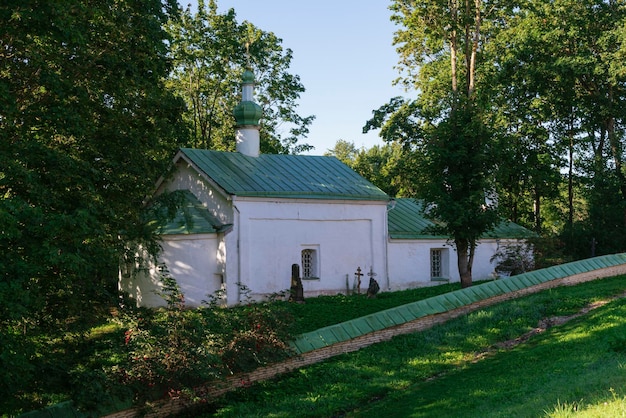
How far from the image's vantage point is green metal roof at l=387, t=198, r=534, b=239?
2855 cm

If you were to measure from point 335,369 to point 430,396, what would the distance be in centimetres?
265

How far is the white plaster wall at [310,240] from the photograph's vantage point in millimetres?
24203

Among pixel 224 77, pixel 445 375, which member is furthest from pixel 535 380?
pixel 224 77

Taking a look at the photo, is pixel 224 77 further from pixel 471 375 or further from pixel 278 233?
pixel 471 375

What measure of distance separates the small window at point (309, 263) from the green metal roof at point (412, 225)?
12.2 ft

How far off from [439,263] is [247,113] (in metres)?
10.7

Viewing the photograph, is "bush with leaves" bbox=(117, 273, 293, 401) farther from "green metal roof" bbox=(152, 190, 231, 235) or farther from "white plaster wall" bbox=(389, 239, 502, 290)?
"white plaster wall" bbox=(389, 239, 502, 290)

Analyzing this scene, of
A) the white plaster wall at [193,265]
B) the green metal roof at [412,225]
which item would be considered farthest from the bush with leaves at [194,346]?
the green metal roof at [412,225]

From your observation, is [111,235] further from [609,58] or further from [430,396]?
[609,58]

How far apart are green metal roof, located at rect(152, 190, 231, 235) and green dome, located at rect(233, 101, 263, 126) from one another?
465 centimetres

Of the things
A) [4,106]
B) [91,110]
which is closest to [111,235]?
[91,110]

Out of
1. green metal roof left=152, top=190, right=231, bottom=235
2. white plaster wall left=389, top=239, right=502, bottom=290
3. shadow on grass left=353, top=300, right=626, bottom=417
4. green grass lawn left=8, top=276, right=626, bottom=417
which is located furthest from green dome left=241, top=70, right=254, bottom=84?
shadow on grass left=353, top=300, right=626, bottom=417

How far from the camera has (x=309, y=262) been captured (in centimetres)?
2625

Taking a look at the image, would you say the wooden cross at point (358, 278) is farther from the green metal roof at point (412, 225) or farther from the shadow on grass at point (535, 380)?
the shadow on grass at point (535, 380)
